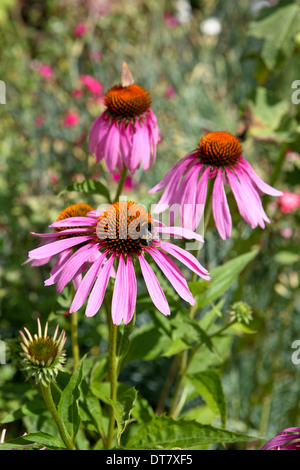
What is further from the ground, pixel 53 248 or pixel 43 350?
pixel 53 248

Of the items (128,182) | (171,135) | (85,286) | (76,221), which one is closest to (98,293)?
(85,286)

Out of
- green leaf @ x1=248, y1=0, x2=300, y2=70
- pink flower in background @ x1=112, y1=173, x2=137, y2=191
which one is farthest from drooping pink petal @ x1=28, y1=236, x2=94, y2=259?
pink flower in background @ x1=112, y1=173, x2=137, y2=191

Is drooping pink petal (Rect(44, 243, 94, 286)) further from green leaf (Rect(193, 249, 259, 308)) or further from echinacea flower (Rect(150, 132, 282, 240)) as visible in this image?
green leaf (Rect(193, 249, 259, 308))

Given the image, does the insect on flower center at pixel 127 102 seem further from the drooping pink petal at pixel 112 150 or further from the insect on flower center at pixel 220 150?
the insect on flower center at pixel 220 150

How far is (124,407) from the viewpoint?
23.2 inches

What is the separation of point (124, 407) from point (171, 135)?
1.69 metres

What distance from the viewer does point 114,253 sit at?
585mm

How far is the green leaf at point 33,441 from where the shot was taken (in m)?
0.55

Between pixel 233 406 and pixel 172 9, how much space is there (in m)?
3.38

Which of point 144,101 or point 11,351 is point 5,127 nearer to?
point 144,101

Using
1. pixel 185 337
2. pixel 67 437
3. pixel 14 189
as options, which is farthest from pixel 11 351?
pixel 14 189

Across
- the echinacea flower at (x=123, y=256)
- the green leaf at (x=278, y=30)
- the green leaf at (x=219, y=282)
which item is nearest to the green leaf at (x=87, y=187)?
the echinacea flower at (x=123, y=256)

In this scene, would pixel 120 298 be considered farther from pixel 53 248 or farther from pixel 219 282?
pixel 219 282
